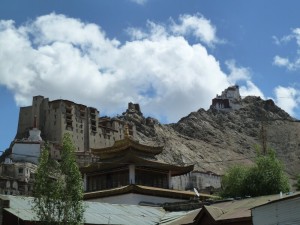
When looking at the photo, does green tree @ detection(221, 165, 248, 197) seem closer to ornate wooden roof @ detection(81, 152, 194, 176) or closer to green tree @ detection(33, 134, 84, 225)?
ornate wooden roof @ detection(81, 152, 194, 176)

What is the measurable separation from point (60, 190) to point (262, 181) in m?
22.8

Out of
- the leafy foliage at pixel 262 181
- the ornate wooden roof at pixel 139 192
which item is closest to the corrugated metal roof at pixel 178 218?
the ornate wooden roof at pixel 139 192

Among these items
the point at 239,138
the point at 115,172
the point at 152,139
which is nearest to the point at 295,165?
the point at 239,138

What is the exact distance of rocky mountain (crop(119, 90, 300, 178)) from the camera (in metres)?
134

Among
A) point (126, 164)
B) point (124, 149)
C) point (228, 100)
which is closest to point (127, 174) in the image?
point (126, 164)

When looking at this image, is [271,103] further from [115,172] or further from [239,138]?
[115,172]

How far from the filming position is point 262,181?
38.8 metres

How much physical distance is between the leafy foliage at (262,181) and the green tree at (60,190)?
71.5 feet

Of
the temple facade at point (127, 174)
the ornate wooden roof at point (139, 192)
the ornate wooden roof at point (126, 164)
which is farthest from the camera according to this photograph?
the ornate wooden roof at point (126, 164)

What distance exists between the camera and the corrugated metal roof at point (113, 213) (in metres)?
23.0

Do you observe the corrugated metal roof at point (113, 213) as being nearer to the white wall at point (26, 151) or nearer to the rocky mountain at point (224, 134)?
the white wall at point (26, 151)

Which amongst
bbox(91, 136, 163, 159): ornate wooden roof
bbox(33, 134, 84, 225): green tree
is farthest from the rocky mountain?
bbox(33, 134, 84, 225): green tree

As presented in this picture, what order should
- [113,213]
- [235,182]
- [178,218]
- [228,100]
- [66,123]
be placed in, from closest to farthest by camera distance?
[178,218], [113,213], [235,182], [66,123], [228,100]

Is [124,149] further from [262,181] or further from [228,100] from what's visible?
[228,100]
